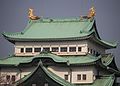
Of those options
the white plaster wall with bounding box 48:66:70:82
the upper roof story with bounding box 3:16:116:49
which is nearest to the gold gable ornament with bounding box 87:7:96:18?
the upper roof story with bounding box 3:16:116:49

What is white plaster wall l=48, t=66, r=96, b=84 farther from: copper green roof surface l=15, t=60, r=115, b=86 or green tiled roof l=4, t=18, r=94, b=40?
green tiled roof l=4, t=18, r=94, b=40

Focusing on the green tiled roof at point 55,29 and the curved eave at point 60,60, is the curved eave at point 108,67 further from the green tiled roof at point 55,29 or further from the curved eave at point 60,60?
the green tiled roof at point 55,29

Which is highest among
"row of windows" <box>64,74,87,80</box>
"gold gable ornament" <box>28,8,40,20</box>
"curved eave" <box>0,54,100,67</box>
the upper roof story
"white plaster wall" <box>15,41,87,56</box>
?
"gold gable ornament" <box>28,8,40,20</box>

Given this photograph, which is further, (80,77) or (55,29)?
(55,29)

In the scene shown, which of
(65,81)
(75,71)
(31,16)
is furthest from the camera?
(31,16)

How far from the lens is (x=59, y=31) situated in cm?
6209

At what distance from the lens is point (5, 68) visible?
193 feet

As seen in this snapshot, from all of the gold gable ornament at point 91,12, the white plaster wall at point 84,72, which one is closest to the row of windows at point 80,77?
the white plaster wall at point 84,72

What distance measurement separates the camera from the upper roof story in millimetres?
59062

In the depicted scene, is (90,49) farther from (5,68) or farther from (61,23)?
(5,68)

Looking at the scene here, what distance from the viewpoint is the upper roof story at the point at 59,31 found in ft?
194

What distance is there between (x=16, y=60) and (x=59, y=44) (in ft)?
21.8

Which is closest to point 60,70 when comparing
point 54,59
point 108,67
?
point 54,59

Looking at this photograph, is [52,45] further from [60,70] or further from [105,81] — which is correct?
[105,81]
